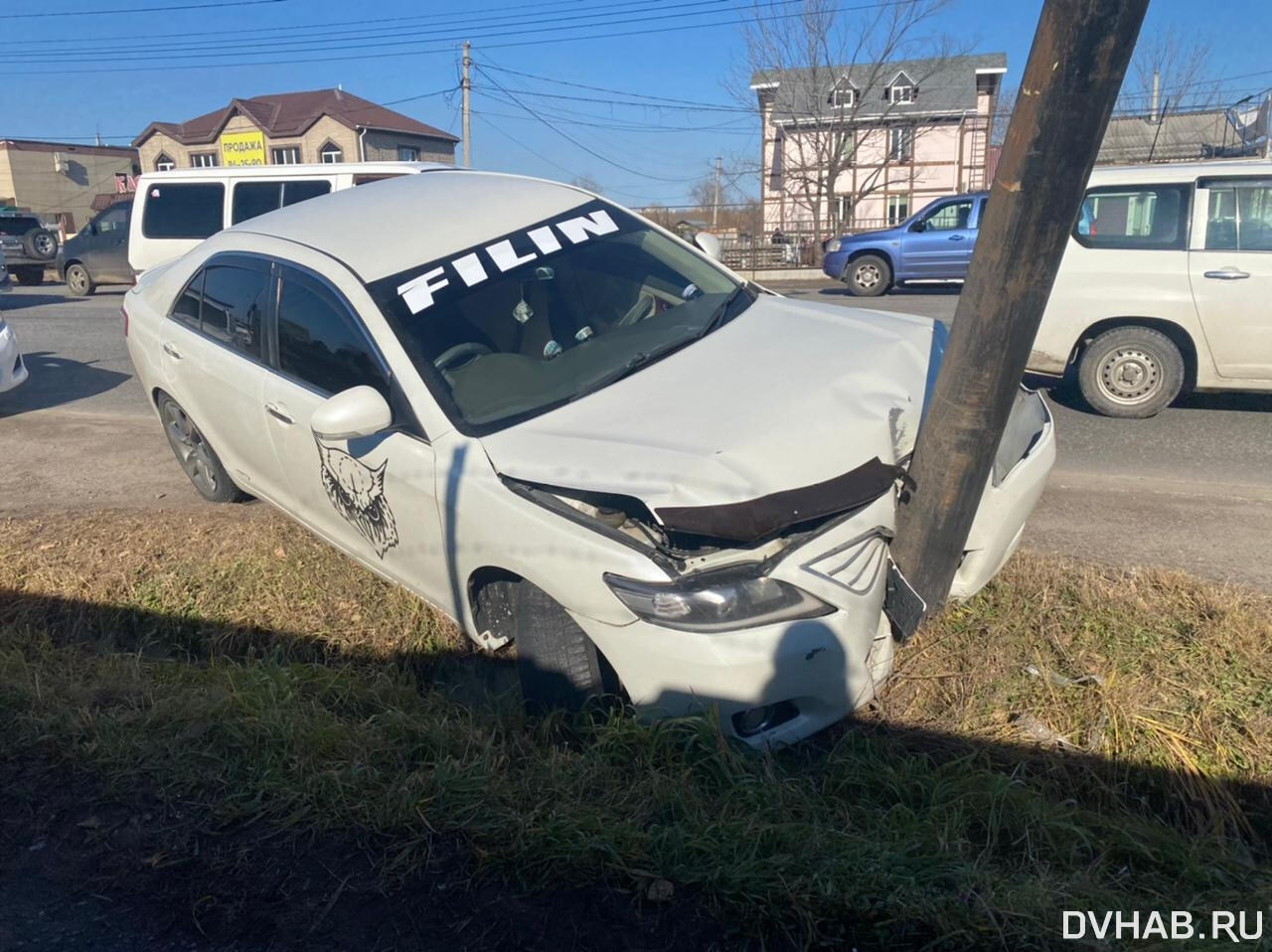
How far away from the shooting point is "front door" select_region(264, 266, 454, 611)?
12.4 ft

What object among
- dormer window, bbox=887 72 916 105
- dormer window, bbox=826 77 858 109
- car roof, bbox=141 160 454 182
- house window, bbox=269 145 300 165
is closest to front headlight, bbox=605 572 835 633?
car roof, bbox=141 160 454 182

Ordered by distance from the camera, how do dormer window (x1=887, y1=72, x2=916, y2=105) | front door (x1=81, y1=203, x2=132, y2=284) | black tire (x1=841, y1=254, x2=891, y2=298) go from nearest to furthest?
1. black tire (x1=841, y1=254, x2=891, y2=298)
2. front door (x1=81, y1=203, x2=132, y2=284)
3. dormer window (x1=887, y1=72, x2=916, y2=105)

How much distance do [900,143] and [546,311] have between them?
38003mm

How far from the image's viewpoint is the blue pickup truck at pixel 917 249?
17.9m

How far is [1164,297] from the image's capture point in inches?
288

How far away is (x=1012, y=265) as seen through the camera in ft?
10.6

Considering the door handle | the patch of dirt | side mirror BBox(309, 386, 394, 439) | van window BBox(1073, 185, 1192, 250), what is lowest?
the patch of dirt

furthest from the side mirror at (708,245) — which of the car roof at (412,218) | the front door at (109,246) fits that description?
the front door at (109,246)

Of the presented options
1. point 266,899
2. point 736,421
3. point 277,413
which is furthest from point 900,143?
point 266,899

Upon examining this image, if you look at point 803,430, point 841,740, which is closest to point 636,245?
point 803,430

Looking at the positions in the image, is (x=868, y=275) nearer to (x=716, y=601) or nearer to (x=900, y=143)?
(x=716, y=601)

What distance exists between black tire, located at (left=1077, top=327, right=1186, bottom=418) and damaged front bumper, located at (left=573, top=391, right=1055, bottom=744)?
200 inches

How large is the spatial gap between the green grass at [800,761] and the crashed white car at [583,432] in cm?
28

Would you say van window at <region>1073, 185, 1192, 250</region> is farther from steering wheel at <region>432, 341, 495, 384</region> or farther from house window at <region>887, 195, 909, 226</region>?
house window at <region>887, 195, 909, 226</region>
